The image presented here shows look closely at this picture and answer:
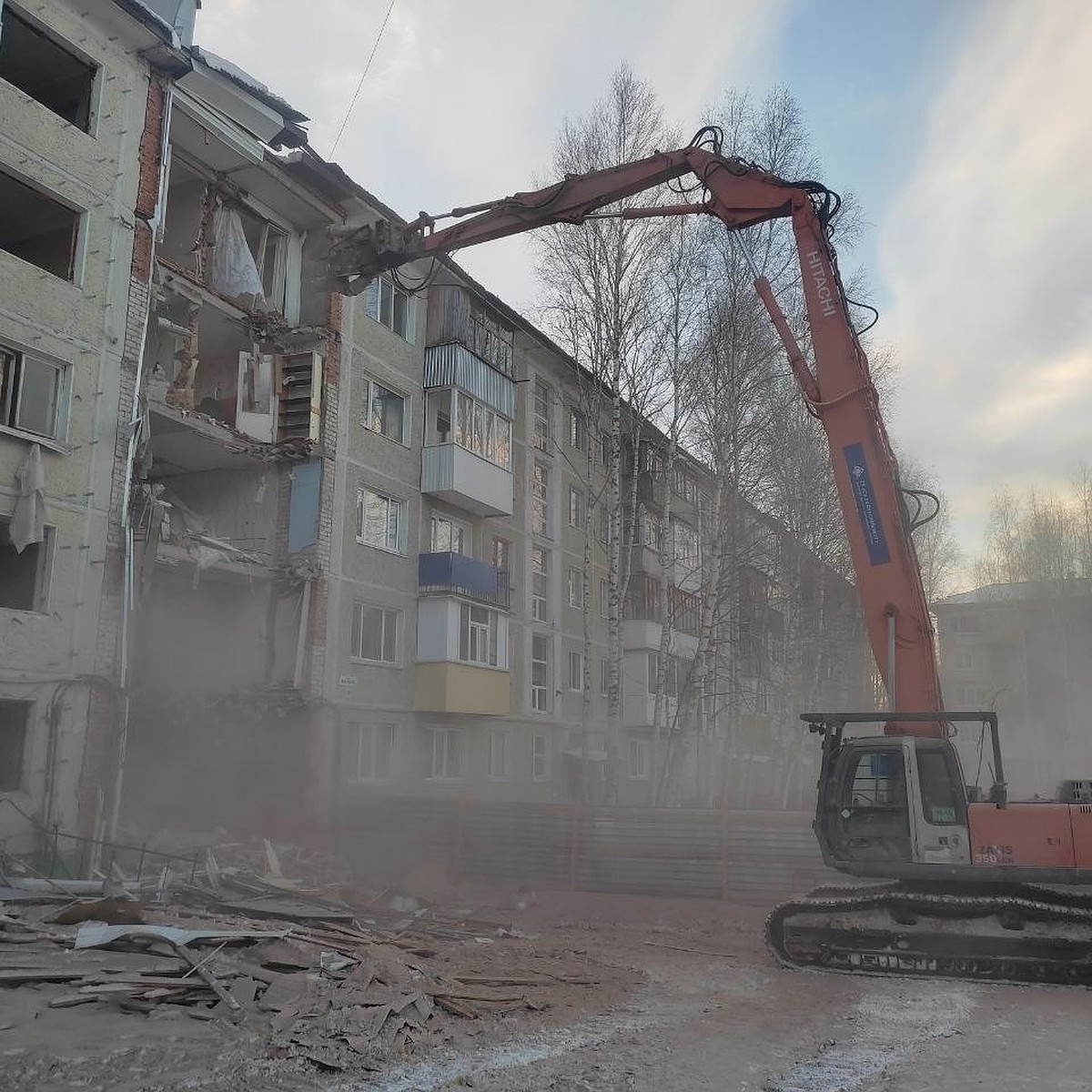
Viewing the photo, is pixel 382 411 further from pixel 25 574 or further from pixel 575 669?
Answer: pixel 575 669

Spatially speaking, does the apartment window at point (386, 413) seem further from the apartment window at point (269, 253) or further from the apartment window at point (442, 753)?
the apartment window at point (442, 753)

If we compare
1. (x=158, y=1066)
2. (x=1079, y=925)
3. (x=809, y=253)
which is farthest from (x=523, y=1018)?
(x=809, y=253)

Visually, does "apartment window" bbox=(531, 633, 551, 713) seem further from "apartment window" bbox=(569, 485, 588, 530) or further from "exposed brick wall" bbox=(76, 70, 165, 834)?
"exposed brick wall" bbox=(76, 70, 165, 834)

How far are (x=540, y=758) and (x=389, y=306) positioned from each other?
512 inches

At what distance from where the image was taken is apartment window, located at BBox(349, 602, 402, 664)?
21.1 metres

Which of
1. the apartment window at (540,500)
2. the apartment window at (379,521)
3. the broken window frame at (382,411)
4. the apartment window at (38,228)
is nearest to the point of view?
the apartment window at (38,228)

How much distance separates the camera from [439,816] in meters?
16.6

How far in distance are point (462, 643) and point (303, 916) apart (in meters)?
12.7

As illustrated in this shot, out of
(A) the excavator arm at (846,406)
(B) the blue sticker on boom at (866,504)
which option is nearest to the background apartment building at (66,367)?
(A) the excavator arm at (846,406)

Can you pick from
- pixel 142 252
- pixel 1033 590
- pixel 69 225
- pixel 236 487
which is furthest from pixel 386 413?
pixel 1033 590

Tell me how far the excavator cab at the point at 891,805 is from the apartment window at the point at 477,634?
13.8 metres

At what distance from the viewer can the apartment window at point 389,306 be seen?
2262 centimetres

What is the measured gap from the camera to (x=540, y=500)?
29844 millimetres

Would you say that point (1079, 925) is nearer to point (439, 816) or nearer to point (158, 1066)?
point (158, 1066)
